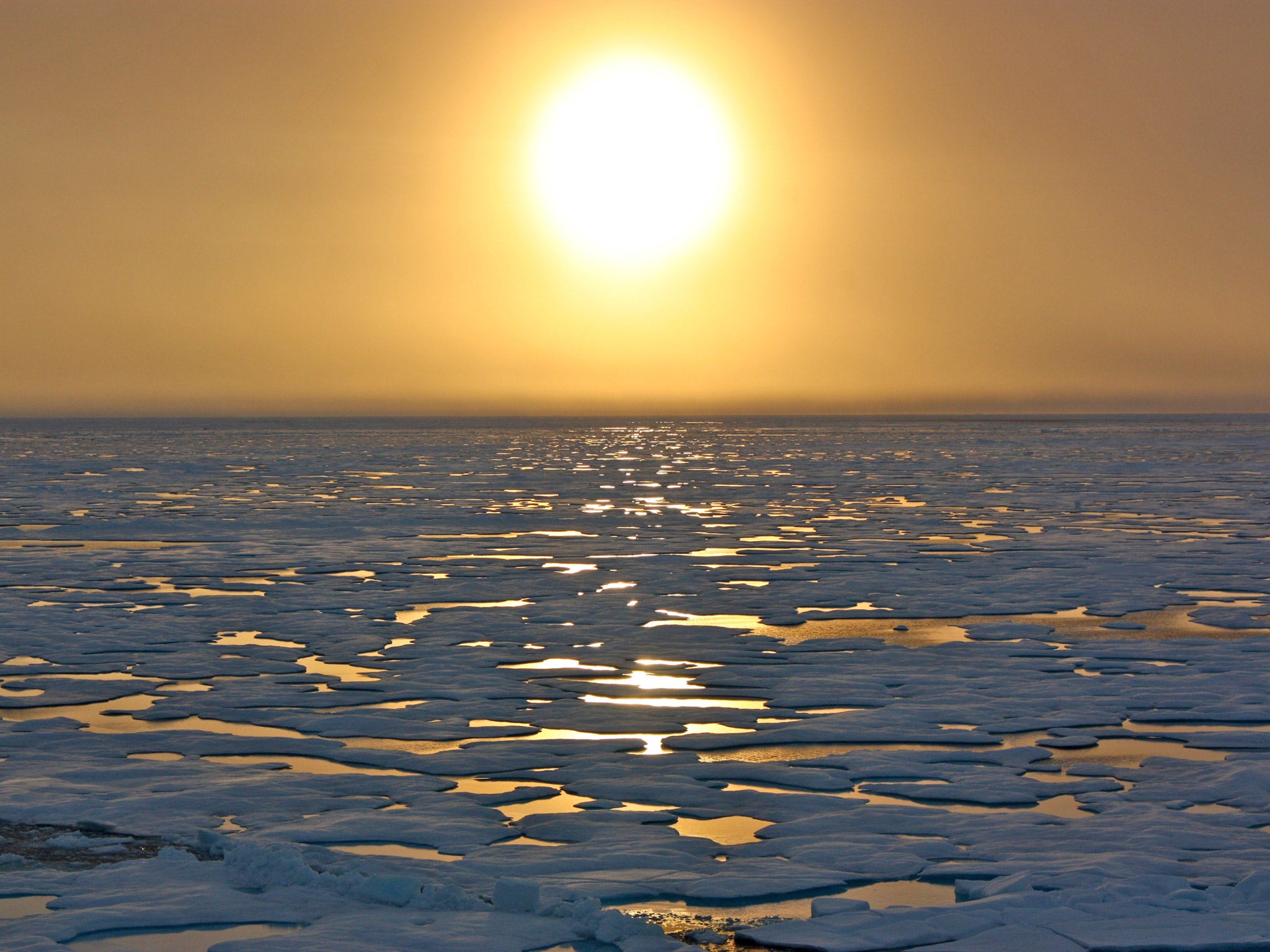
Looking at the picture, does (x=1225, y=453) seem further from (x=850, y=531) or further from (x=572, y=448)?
(x=850, y=531)

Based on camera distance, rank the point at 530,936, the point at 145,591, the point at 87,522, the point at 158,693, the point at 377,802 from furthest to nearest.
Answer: the point at 87,522 → the point at 145,591 → the point at 158,693 → the point at 377,802 → the point at 530,936

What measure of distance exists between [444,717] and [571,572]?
18.8 ft

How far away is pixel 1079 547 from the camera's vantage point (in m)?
13.9

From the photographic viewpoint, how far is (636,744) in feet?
19.1

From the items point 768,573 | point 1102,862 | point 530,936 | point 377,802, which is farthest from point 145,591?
point 1102,862

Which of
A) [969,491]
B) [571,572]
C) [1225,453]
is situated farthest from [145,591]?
[1225,453]

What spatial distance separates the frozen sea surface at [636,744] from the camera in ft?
12.4

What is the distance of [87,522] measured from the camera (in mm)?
17422

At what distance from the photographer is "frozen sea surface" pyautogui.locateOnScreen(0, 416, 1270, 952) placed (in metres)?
3.78

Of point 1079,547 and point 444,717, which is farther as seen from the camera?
point 1079,547

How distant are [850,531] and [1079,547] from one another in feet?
10.4

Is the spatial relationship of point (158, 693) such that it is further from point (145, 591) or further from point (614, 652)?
point (145, 591)

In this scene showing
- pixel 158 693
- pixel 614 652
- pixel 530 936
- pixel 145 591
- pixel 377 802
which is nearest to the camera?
pixel 530 936

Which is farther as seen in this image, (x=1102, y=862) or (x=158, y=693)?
(x=158, y=693)
